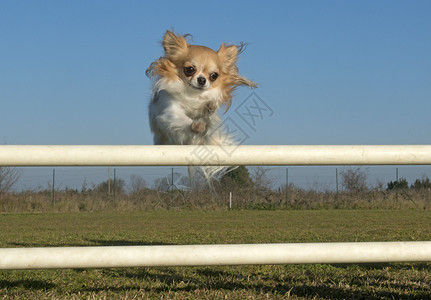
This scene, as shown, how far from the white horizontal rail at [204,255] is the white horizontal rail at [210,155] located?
1.11 ft

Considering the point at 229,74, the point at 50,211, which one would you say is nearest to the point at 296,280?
the point at 229,74

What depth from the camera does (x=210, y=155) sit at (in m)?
1.96

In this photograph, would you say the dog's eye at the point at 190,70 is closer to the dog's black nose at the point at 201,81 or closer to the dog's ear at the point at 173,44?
the dog's black nose at the point at 201,81

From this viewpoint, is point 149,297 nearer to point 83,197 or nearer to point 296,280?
point 296,280

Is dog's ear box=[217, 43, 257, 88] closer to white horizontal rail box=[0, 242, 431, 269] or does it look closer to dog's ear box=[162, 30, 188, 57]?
dog's ear box=[162, 30, 188, 57]

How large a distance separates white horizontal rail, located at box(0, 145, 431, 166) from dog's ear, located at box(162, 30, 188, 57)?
3.04 meters

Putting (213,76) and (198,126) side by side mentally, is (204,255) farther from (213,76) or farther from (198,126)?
(213,76)

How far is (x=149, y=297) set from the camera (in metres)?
2.71

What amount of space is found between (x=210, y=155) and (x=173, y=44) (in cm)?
312

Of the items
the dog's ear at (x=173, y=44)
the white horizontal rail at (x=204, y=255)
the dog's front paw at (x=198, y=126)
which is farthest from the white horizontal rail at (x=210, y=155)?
the dog's ear at (x=173, y=44)

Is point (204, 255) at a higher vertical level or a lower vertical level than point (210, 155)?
lower

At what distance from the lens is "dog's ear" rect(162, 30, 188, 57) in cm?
486

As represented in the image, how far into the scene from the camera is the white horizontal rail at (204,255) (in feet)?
6.35

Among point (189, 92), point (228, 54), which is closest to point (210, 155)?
point (189, 92)
